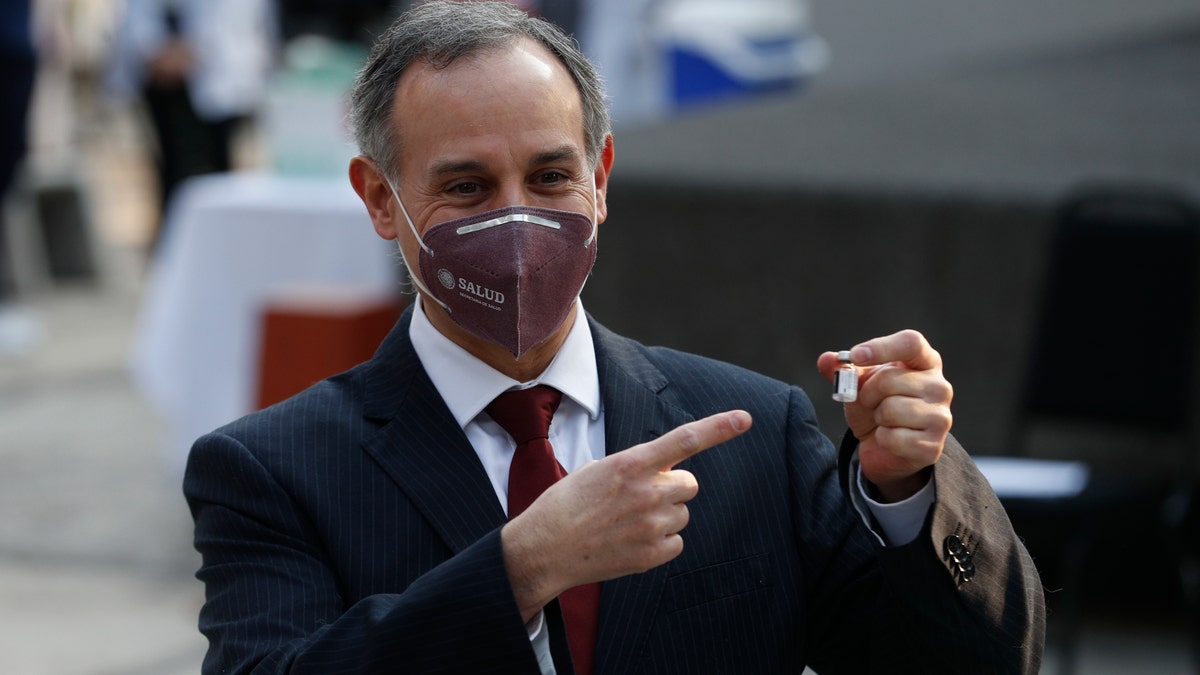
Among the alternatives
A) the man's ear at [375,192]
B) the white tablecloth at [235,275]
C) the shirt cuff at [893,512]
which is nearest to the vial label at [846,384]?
the shirt cuff at [893,512]

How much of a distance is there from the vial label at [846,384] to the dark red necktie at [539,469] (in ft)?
1.19

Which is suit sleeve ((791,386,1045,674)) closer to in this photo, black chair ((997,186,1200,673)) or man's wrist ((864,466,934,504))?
man's wrist ((864,466,934,504))

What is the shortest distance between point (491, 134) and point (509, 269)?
156 millimetres

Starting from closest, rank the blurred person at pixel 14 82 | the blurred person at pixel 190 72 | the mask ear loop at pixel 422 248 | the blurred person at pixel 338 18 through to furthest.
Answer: the mask ear loop at pixel 422 248 < the blurred person at pixel 14 82 < the blurred person at pixel 338 18 < the blurred person at pixel 190 72

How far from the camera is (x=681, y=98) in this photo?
29.7 ft

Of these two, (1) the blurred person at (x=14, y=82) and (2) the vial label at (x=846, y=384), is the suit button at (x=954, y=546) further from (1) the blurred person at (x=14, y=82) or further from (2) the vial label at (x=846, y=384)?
(1) the blurred person at (x=14, y=82)

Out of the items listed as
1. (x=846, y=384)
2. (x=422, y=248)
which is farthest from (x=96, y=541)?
(x=846, y=384)

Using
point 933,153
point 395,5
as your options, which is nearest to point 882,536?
point 933,153

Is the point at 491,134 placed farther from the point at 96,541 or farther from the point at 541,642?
the point at 96,541

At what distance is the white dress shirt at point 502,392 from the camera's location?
1909mm

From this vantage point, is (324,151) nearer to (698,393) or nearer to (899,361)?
(698,393)

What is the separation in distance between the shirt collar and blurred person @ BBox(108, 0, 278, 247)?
7.55 meters

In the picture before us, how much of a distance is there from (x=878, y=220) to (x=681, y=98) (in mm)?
4177

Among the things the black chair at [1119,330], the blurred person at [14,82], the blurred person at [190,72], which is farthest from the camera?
the blurred person at [190,72]
